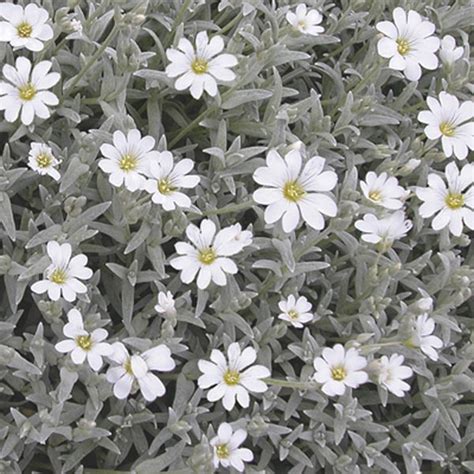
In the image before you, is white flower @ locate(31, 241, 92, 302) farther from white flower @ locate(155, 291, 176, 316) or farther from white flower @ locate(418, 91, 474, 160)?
white flower @ locate(418, 91, 474, 160)

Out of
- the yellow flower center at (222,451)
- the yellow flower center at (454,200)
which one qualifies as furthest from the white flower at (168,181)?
the yellow flower center at (454,200)

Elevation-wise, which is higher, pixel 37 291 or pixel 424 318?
pixel 37 291

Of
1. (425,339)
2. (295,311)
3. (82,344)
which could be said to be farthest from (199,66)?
(425,339)

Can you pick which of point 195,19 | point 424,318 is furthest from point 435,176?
point 195,19

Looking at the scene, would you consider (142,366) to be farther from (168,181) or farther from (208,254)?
(168,181)

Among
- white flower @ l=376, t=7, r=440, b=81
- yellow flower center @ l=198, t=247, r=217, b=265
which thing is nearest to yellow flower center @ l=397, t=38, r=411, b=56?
white flower @ l=376, t=7, r=440, b=81

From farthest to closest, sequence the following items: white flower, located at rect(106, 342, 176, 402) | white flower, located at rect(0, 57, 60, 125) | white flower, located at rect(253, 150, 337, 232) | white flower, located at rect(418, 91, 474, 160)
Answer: white flower, located at rect(418, 91, 474, 160)
white flower, located at rect(0, 57, 60, 125)
white flower, located at rect(253, 150, 337, 232)
white flower, located at rect(106, 342, 176, 402)

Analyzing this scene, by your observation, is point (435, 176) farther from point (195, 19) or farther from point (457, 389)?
point (195, 19)
